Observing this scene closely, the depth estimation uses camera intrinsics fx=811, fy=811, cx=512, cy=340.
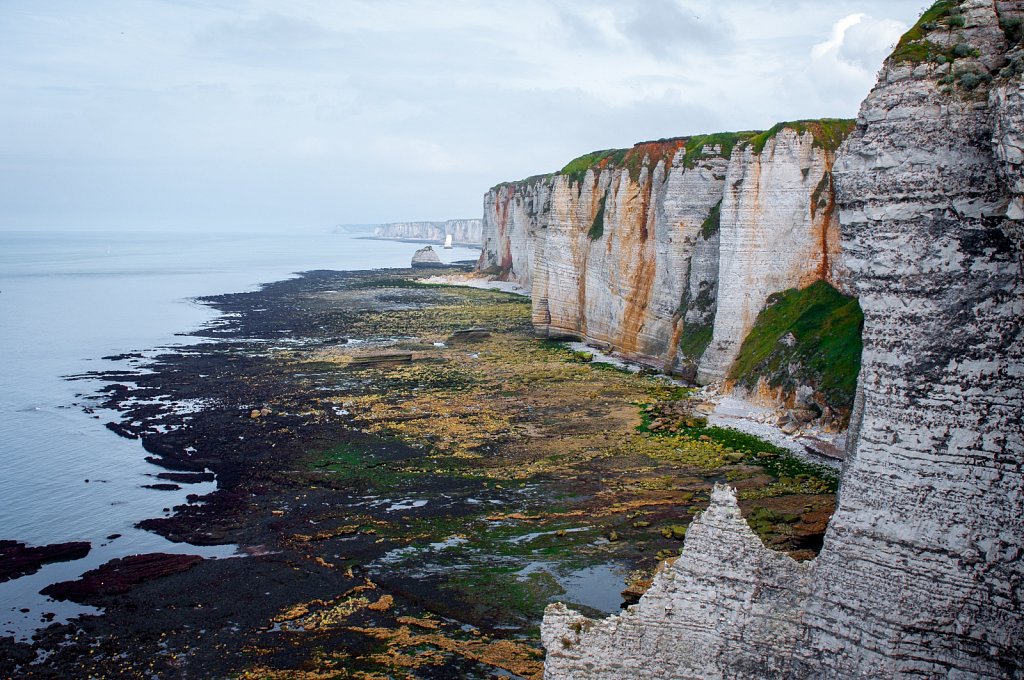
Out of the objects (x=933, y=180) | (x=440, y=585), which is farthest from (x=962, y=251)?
(x=440, y=585)

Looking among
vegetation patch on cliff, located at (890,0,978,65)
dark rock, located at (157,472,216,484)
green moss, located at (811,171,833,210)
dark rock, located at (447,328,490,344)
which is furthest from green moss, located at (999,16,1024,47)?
dark rock, located at (447,328,490,344)

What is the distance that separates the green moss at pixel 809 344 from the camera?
27578 mm

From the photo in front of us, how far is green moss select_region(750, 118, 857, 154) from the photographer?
3238cm

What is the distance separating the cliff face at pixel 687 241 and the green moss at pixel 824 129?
55 mm

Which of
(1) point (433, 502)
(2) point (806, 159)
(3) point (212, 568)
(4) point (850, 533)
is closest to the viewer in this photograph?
(4) point (850, 533)

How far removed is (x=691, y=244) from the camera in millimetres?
40094

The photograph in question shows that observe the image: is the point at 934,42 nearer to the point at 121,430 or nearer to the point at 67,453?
the point at 67,453

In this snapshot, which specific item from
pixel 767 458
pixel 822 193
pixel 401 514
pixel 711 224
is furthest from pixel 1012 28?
pixel 711 224

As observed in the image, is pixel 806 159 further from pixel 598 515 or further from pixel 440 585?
Result: pixel 440 585

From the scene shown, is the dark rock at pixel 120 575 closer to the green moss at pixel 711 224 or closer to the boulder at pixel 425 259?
the green moss at pixel 711 224

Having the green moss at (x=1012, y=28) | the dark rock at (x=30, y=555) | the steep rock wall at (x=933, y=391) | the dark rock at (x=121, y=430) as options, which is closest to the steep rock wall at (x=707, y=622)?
the steep rock wall at (x=933, y=391)

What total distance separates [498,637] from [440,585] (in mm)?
2586

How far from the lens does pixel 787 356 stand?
30.6 metres

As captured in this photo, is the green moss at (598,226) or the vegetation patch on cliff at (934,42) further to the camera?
the green moss at (598,226)
